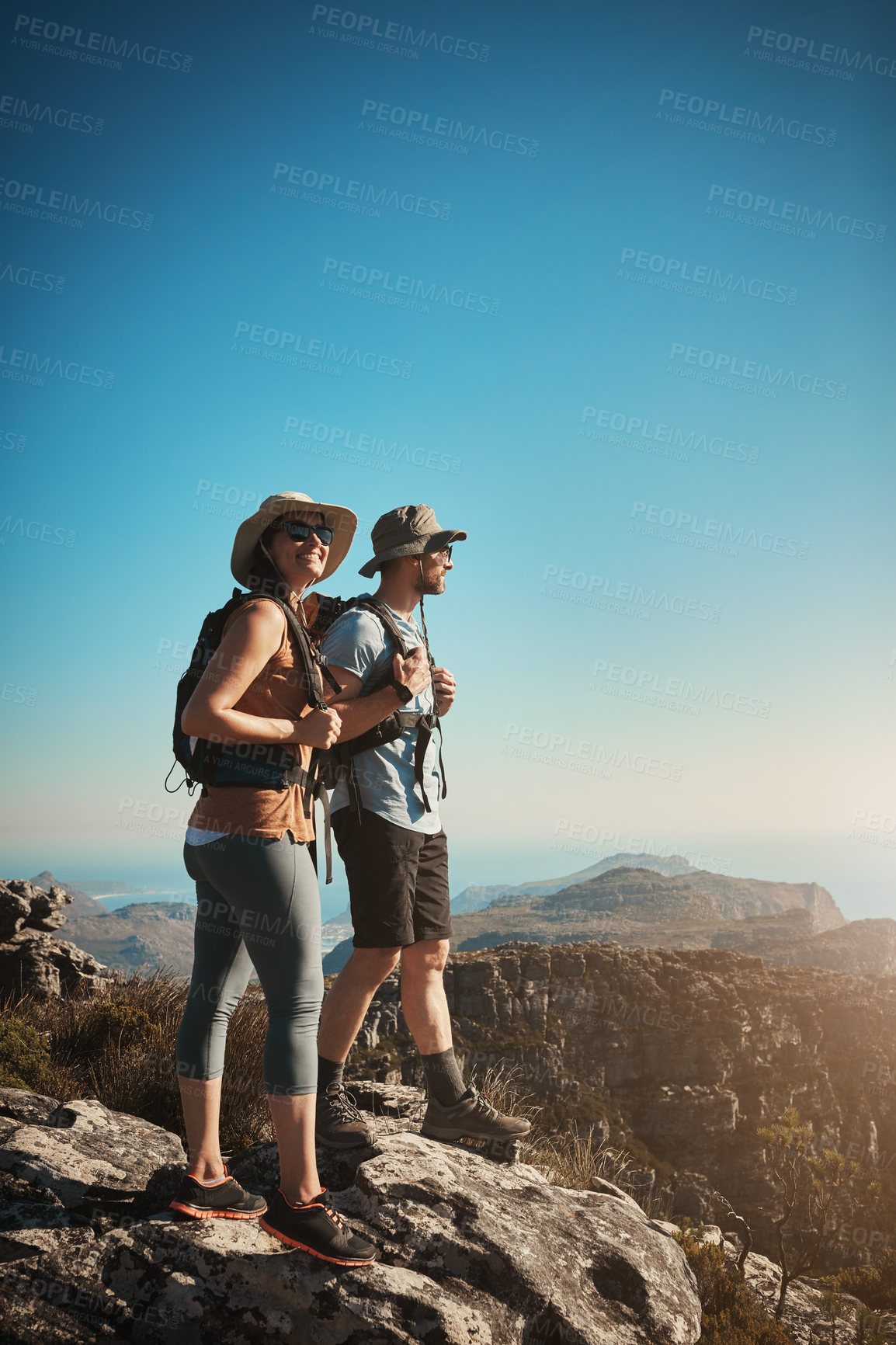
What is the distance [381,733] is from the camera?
9.65 feet

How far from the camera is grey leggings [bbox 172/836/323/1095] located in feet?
7.11

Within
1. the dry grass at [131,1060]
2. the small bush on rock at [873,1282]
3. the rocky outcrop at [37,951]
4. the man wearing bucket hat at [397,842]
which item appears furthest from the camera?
the rocky outcrop at [37,951]

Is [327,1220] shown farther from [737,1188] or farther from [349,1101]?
[737,1188]

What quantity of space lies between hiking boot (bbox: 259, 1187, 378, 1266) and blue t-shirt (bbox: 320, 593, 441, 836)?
122 cm

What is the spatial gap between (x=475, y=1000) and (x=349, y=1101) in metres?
87.1

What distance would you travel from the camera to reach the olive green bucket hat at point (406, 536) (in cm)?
317

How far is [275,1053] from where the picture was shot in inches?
85.6

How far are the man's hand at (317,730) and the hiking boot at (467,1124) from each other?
71.5 inches

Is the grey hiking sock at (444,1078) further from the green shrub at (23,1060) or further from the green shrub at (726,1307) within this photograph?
the green shrub at (23,1060)

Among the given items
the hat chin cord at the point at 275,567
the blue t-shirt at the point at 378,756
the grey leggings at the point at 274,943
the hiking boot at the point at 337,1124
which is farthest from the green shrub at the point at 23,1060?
the hat chin cord at the point at 275,567

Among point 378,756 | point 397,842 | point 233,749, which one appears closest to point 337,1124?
point 397,842

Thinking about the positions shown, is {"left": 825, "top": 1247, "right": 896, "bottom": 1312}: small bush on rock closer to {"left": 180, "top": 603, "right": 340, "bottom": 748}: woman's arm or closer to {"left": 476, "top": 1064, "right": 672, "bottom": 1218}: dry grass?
{"left": 476, "top": 1064, "right": 672, "bottom": 1218}: dry grass

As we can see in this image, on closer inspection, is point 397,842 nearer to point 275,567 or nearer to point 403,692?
point 403,692

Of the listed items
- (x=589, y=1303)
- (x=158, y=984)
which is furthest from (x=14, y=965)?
(x=589, y=1303)
